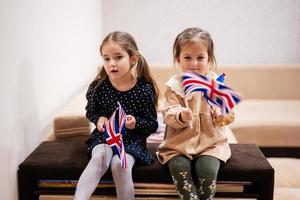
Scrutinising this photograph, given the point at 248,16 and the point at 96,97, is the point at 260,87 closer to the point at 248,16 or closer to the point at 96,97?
the point at 248,16

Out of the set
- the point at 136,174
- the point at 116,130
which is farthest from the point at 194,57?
the point at 136,174

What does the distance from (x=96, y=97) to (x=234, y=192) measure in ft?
2.43

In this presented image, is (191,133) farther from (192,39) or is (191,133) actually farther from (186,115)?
(192,39)

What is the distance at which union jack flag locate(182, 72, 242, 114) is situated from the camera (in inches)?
64.1

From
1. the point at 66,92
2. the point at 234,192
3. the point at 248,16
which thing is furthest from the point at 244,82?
the point at 234,192

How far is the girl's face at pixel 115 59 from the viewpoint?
5.95 feet

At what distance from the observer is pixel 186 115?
1696mm

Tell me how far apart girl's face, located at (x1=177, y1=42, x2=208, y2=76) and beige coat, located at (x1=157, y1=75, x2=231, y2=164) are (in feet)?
0.31

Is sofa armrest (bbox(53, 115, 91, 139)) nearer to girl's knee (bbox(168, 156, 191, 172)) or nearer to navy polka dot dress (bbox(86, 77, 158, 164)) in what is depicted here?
navy polka dot dress (bbox(86, 77, 158, 164))

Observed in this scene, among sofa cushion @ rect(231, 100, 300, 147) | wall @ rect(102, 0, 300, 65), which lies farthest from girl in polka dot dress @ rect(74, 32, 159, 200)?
wall @ rect(102, 0, 300, 65)

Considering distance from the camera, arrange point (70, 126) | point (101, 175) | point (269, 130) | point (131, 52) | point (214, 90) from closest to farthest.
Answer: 1. point (214, 90)
2. point (101, 175)
3. point (131, 52)
4. point (70, 126)
5. point (269, 130)

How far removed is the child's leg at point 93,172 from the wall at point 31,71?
316 millimetres

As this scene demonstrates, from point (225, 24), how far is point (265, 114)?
0.96m

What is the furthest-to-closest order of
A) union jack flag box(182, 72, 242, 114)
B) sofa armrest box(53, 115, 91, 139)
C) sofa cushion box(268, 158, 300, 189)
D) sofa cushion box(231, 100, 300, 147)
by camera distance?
sofa cushion box(231, 100, 300, 147), sofa cushion box(268, 158, 300, 189), sofa armrest box(53, 115, 91, 139), union jack flag box(182, 72, 242, 114)
